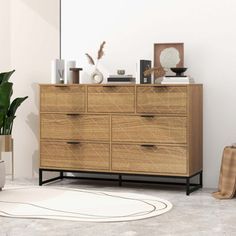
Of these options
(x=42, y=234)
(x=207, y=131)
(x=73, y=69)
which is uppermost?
(x=73, y=69)

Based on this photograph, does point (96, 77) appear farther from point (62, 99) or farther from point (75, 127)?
point (75, 127)

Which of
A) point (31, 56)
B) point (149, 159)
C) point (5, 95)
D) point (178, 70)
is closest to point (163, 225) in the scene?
point (149, 159)

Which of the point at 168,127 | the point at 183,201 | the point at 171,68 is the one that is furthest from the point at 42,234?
the point at 171,68

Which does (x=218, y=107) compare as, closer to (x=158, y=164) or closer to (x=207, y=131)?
(x=207, y=131)

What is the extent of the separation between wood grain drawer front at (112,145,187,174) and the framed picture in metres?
0.82

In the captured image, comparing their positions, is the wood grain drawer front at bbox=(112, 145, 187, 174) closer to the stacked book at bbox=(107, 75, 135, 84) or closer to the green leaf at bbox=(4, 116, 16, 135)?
the stacked book at bbox=(107, 75, 135, 84)

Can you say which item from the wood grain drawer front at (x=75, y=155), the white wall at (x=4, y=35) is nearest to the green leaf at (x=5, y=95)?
the wood grain drawer front at (x=75, y=155)

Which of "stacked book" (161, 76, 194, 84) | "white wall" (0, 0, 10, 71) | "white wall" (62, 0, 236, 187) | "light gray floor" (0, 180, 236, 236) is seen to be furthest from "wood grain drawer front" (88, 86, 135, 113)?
"white wall" (0, 0, 10, 71)

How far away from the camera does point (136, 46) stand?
6.00 meters

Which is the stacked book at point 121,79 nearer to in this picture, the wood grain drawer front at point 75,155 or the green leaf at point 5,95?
the wood grain drawer front at point 75,155

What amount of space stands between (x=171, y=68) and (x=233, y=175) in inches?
43.5

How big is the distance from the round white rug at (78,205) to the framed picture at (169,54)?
1282 millimetres

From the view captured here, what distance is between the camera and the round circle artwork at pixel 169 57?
5734 millimetres

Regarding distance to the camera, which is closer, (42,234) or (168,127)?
(42,234)
